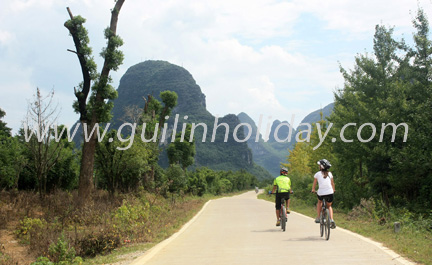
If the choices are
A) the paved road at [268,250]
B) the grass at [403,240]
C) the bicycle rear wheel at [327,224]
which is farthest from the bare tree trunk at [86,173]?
the bicycle rear wheel at [327,224]

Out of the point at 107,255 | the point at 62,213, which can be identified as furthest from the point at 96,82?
the point at 107,255

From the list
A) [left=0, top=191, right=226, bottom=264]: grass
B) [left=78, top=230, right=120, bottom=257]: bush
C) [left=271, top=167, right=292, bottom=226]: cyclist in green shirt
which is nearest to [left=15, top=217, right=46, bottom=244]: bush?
[left=0, top=191, right=226, bottom=264]: grass

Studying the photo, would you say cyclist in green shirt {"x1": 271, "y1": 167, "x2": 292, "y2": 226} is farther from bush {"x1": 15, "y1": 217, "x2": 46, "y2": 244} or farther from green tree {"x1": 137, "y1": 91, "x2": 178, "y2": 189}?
green tree {"x1": 137, "y1": 91, "x2": 178, "y2": 189}

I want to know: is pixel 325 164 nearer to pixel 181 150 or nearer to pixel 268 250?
pixel 268 250

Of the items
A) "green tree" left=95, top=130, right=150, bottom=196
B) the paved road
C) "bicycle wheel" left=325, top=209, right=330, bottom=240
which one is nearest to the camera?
the paved road

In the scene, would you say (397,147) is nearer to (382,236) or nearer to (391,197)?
(391,197)

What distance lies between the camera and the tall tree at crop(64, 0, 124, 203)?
64.4 feet

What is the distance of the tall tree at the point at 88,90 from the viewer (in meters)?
19.6

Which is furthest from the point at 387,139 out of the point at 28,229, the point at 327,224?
the point at 28,229

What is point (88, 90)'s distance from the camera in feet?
65.4

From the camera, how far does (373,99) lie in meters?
23.8

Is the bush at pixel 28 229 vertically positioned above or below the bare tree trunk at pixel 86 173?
below

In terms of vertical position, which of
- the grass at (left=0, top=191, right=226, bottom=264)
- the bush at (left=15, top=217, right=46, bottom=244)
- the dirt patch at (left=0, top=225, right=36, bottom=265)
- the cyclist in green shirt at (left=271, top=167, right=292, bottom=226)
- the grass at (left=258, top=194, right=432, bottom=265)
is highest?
the cyclist in green shirt at (left=271, top=167, right=292, bottom=226)

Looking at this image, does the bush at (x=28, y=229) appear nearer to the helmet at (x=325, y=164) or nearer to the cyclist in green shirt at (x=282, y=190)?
the cyclist in green shirt at (x=282, y=190)
